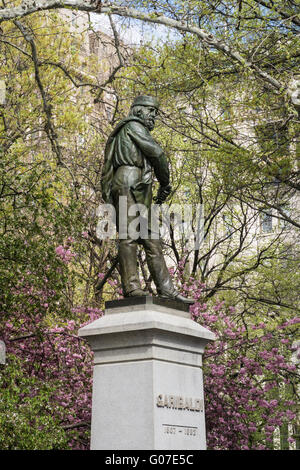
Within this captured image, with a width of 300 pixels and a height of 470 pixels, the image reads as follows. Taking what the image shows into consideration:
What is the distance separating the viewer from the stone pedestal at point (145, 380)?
675 cm

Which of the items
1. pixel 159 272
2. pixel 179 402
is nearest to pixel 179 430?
pixel 179 402

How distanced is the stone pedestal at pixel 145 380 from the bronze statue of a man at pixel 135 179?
1.50 ft

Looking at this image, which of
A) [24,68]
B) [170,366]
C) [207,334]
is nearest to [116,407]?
[170,366]

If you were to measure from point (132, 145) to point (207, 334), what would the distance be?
2354 mm

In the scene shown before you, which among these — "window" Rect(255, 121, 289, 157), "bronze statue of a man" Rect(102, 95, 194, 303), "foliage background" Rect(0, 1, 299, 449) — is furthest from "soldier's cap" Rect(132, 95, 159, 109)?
"window" Rect(255, 121, 289, 157)

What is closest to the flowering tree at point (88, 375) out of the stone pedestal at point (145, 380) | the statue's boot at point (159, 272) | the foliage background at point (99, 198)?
the foliage background at point (99, 198)

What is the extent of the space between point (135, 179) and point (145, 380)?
236cm

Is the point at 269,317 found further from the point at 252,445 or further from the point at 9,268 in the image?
the point at 9,268

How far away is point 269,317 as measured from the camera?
755 inches

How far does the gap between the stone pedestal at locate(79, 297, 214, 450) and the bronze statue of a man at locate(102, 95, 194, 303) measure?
0.46 metres

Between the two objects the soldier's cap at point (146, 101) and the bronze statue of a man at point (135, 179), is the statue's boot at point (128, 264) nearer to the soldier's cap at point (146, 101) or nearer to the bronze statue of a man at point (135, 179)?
the bronze statue of a man at point (135, 179)

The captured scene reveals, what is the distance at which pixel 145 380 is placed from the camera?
6852 millimetres

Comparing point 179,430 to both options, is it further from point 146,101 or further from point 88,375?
point 88,375

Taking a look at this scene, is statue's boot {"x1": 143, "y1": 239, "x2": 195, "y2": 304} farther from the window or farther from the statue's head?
the window
